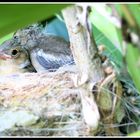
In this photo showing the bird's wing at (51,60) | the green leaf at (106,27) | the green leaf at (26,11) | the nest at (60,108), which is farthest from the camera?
the bird's wing at (51,60)

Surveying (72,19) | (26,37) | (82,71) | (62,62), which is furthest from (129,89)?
(26,37)

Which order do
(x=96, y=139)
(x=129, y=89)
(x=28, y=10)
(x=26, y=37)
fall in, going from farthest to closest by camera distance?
(x=26, y=37), (x=129, y=89), (x=96, y=139), (x=28, y=10)

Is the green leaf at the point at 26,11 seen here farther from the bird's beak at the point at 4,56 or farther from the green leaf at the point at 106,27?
the bird's beak at the point at 4,56

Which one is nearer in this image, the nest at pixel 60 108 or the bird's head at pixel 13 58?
the nest at pixel 60 108

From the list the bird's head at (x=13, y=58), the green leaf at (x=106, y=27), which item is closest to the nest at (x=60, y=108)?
the green leaf at (x=106, y=27)

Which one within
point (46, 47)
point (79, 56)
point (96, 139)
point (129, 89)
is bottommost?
point (96, 139)

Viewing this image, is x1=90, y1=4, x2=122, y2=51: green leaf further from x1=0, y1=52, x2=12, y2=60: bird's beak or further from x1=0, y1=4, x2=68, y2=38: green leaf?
x1=0, y1=52, x2=12, y2=60: bird's beak

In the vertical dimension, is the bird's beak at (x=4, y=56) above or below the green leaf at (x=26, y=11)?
above

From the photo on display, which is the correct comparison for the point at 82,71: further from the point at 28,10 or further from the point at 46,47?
the point at 46,47

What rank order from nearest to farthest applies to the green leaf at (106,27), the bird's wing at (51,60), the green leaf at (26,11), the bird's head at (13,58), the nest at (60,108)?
1. the green leaf at (26,11)
2. the green leaf at (106,27)
3. the nest at (60,108)
4. the bird's wing at (51,60)
5. the bird's head at (13,58)
